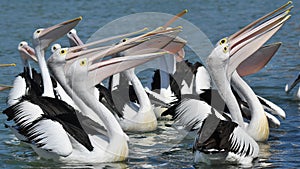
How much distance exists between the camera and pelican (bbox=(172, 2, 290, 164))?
5.21 m

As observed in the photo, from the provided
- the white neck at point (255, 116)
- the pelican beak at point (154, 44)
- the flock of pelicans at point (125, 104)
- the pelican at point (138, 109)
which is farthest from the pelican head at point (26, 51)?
the white neck at point (255, 116)

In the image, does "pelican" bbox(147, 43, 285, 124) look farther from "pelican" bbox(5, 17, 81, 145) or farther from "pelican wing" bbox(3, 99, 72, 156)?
"pelican wing" bbox(3, 99, 72, 156)

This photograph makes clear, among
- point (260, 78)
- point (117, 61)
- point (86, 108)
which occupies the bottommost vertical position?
point (260, 78)

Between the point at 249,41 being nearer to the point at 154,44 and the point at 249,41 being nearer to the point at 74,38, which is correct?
the point at 154,44

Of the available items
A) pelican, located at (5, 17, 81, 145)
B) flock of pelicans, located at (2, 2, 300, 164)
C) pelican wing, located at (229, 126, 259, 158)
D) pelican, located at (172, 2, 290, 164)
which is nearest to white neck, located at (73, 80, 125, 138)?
flock of pelicans, located at (2, 2, 300, 164)

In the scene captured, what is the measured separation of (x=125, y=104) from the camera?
6957mm

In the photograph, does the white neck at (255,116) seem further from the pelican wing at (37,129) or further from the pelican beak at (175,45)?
the pelican wing at (37,129)

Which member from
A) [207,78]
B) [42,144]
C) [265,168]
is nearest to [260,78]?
[207,78]

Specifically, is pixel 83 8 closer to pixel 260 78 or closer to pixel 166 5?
pixel 166 5

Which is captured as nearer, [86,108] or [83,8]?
[86,108]

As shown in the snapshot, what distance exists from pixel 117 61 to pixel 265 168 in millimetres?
1396

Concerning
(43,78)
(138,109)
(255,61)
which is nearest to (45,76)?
(43,78)

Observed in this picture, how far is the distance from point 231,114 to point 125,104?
4.58 ft

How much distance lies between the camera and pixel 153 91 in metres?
7.61
